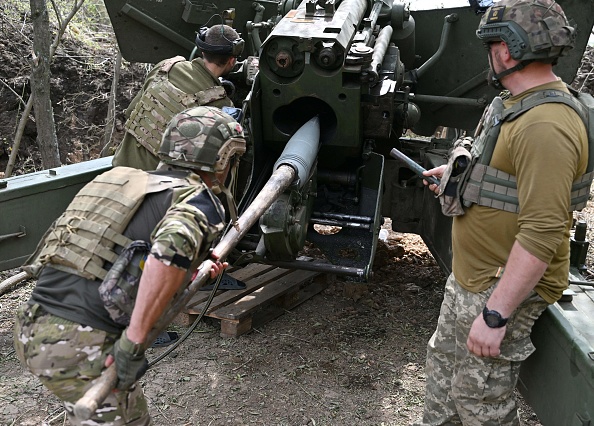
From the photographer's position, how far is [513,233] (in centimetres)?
270

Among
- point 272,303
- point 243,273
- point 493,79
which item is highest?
point 493,79

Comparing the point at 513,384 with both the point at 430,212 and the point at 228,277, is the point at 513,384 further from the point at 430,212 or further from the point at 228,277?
the point at 228,277

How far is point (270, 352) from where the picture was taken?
473 centimetres

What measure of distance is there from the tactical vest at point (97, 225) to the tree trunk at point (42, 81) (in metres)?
4.70

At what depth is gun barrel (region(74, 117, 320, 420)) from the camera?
2.18 meters

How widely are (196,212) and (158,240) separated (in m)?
0.20

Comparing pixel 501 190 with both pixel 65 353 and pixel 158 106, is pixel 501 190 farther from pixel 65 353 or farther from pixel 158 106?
pixel 158 106

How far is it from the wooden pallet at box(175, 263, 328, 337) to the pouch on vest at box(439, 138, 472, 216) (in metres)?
2.29

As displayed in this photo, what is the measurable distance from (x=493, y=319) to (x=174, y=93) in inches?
104

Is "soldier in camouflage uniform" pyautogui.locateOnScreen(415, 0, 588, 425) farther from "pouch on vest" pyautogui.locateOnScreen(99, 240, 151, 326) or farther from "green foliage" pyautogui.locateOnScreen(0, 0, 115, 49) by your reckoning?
"green foliage" pyautogui.locateOnScreen(0, 0, 115, 49)

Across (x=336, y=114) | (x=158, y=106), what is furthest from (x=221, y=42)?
(x=336, y=114)

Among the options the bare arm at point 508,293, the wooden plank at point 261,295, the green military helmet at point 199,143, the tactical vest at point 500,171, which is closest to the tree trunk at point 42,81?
the wooden plank at point 261,295

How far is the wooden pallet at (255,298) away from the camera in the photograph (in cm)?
486

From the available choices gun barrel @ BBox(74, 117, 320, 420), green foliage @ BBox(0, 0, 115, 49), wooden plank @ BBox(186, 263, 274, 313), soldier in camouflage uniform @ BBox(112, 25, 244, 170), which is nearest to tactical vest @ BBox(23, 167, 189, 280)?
gun barrel @ BBox(74, 117, 320, 420)
